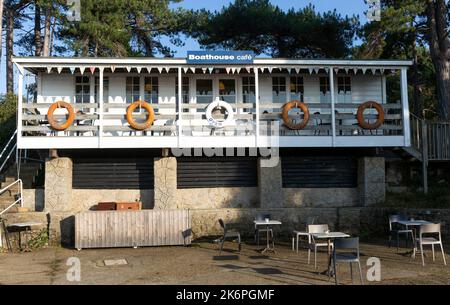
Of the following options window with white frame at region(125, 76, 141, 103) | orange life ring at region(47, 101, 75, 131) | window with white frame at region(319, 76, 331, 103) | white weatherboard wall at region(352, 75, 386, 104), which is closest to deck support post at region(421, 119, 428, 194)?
white weatherboard wall at region(352, 75, 386, 104)

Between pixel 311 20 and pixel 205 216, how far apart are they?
48.4 feet

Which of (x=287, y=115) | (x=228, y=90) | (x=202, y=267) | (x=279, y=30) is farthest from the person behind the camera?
(x=279, y=30)

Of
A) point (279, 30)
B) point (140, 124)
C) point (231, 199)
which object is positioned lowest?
point (231, 199)

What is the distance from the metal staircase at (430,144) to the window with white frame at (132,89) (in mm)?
8978

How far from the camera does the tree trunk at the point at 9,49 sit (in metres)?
29.3

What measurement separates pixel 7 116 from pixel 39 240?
33.6 feet

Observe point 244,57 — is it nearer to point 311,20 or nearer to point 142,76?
point 142,76

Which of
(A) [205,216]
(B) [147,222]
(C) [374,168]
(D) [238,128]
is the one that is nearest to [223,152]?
(D) [238,128]

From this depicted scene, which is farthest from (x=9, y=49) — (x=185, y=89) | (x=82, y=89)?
(x=185, y=89)

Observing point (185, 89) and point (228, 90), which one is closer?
point (185, 89)

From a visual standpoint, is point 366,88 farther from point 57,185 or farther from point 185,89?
point 57,185

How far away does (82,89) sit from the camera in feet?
55.9

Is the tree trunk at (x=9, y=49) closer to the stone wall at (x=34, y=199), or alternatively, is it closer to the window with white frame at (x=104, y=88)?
the window with white frame at (x=104, y=88)

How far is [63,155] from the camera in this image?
16.0m
